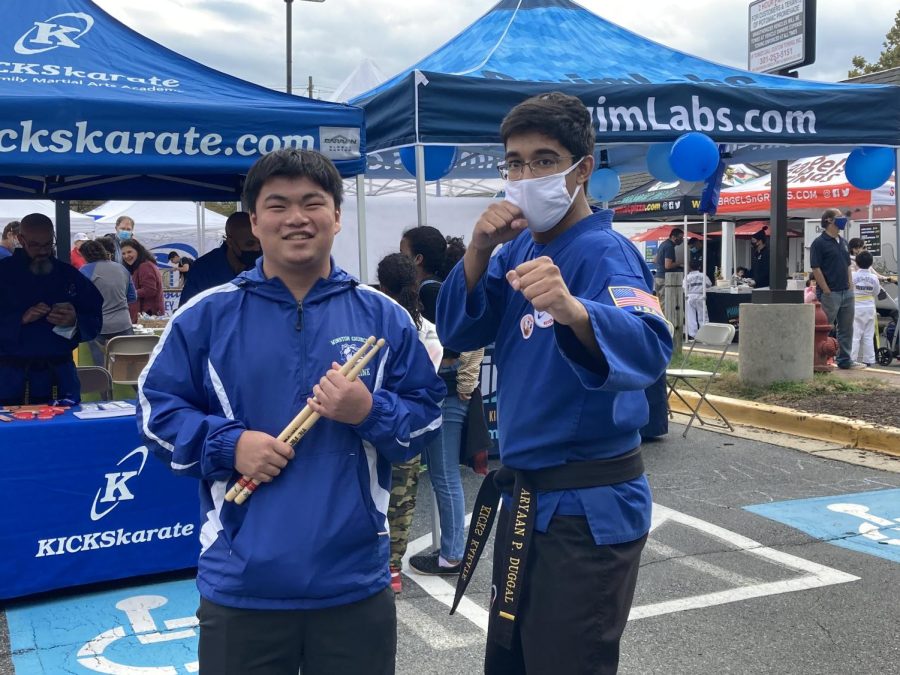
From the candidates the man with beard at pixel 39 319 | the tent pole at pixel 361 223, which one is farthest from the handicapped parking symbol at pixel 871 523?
the man with beard at pixel 39 319

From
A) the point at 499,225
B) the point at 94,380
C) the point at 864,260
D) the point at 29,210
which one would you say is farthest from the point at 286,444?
the point at 29,210

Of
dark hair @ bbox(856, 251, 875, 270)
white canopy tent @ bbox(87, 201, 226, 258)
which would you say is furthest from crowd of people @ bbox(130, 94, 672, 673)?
white canopy tent @ bbox(87, 201, 226, 258)

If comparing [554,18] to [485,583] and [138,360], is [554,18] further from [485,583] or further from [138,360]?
[485,583]

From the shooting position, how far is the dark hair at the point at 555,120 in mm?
2061

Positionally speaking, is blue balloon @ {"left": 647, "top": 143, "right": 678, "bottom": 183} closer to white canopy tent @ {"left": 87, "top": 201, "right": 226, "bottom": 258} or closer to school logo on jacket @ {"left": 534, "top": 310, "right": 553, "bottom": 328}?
school logo on jacket @ {"left": 534, "top": 310, "right": 553, "bottom": 328}

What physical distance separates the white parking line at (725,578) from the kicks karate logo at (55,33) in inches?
131

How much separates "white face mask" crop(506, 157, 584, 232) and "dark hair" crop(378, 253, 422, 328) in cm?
227

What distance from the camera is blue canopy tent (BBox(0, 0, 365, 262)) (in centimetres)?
412

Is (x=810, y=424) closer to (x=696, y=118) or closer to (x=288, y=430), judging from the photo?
(x=696, y=118)

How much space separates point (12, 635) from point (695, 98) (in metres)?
5.04

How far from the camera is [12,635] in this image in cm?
388

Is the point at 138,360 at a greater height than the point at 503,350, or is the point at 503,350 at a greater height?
the point at 503,350

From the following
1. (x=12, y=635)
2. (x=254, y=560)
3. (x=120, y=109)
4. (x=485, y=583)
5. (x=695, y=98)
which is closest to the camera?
(x=254, y=560)

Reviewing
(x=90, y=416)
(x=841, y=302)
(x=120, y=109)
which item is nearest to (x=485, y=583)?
(x=90, y=416)
